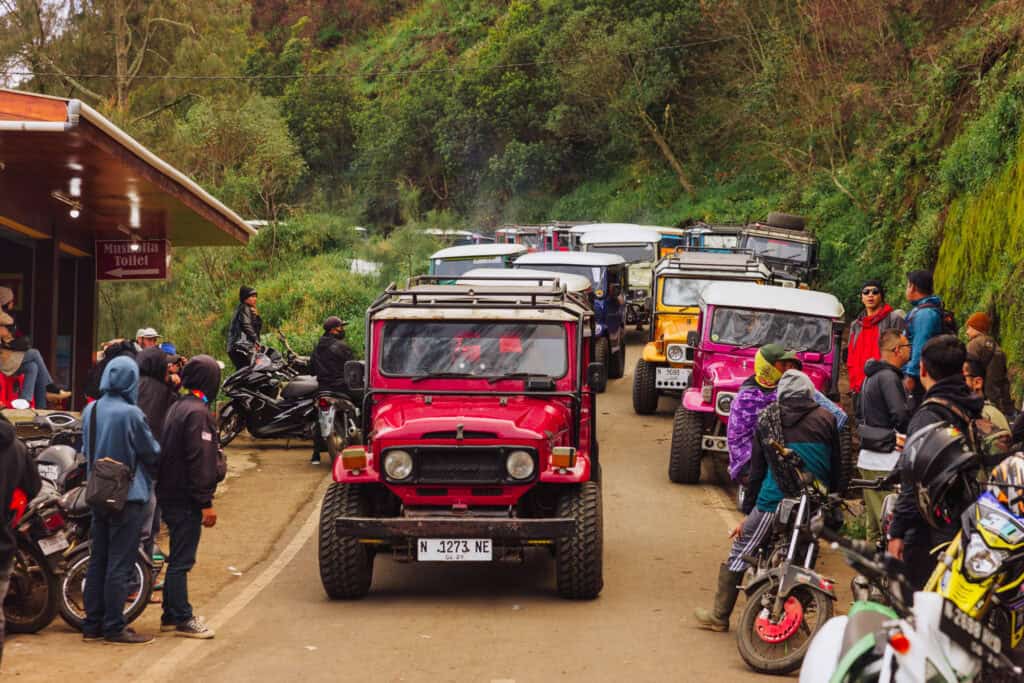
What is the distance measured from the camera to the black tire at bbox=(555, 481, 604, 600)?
914cm

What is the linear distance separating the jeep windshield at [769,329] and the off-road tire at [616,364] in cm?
656

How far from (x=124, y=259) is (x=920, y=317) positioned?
1334 centimetres

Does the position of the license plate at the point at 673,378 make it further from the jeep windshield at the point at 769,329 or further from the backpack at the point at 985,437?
the backpack at the point at 985,437

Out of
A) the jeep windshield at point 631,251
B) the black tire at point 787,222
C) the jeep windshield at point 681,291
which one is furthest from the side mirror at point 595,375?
the black tire at point 787,222

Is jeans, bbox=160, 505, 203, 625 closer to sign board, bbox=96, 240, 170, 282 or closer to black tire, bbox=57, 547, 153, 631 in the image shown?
black tire, bbox=57, 547, 153, 631

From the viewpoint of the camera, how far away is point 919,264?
62.8 ft

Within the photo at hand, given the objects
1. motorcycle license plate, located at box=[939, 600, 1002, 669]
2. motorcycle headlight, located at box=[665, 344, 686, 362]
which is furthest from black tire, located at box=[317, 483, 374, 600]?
motorcycle headlight, located at box=[665, 344, 686, 362]

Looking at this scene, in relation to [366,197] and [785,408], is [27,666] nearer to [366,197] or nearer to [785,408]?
[785,408]

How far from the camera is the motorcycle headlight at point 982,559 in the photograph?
5.64 metres

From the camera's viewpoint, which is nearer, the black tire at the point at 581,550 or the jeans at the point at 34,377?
the black tire at the point at 581,550

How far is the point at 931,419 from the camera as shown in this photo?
266 inches

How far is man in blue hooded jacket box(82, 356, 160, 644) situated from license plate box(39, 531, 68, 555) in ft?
1.25

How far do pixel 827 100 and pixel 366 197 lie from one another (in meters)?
28.7

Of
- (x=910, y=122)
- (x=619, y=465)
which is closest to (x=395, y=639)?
(x=619, y=465)
